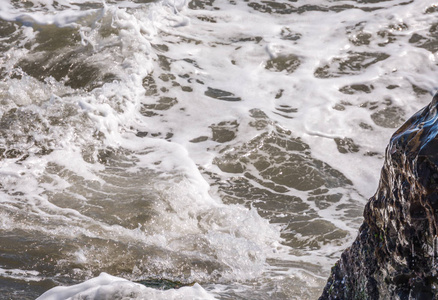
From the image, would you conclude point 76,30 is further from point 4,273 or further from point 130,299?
point 130,299

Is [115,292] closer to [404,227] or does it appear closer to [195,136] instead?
[404,227]

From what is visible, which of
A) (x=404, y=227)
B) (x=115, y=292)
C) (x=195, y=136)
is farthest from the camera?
(x=195, y=136)

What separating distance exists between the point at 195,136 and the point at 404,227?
4.66 meters

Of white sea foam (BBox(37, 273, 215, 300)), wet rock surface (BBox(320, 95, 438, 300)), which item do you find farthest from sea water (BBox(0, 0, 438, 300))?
wet rock surface (BBox(320, 95, 438, 300))

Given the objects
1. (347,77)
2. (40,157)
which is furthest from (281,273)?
(347,77)

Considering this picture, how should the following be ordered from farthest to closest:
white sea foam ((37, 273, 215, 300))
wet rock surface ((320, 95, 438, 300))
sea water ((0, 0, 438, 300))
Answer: sea water ((0, 0, 438, 300)) < white sea foam ((37, 273, 215, 300)) < wet rock surface ((320, 95, 438, 300))

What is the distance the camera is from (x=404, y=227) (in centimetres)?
191

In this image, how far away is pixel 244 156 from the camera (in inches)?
238

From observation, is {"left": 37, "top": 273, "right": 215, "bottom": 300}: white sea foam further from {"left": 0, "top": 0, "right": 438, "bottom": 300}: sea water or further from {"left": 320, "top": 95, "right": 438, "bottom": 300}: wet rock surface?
{"left": 320, "top": 95, "right": 438, "bottom": 300}: wet rock surface

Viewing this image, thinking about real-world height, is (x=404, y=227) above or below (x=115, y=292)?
above

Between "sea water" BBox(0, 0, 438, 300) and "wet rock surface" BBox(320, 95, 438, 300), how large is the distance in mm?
874

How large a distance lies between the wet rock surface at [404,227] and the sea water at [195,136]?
0.87m

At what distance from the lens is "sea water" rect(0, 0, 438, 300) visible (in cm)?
379

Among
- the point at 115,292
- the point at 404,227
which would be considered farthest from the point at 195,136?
the point at 404,227
